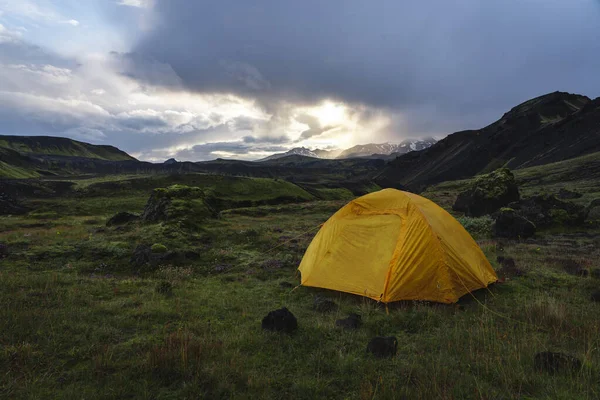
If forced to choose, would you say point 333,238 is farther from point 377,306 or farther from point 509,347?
point 509,347

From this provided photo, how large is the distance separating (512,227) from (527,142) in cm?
15773

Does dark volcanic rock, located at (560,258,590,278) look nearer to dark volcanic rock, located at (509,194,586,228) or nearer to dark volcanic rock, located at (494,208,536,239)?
dark volcanic rock, located at (494,208,536,239)

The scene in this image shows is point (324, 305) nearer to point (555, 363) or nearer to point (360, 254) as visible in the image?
point (360, 254)

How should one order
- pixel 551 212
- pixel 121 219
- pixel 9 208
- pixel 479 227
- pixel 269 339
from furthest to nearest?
pixel 9 208
pixel 121 219
pixel 479 227
pixel 551 212
pixel 269 339

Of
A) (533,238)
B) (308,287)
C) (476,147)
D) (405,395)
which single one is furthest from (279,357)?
(476,147)

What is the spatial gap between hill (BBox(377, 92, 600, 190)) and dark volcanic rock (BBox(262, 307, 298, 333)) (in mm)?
130556

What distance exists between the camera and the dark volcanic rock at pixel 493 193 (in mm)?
30453

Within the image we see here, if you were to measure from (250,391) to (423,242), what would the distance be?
692 centimetres

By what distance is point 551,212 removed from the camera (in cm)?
2319

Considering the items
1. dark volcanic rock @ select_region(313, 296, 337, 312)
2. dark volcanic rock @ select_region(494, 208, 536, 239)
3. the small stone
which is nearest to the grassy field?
dark volcanic rock @ select_region(313, 296, 337, 312)

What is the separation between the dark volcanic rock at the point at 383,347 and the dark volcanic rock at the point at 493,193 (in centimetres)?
2955

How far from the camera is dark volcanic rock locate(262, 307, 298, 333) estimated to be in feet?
24.1

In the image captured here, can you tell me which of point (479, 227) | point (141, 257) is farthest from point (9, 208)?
point (479, 227)

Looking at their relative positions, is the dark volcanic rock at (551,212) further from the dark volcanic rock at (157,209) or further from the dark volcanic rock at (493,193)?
the dark volcanic rock at (157,209)
